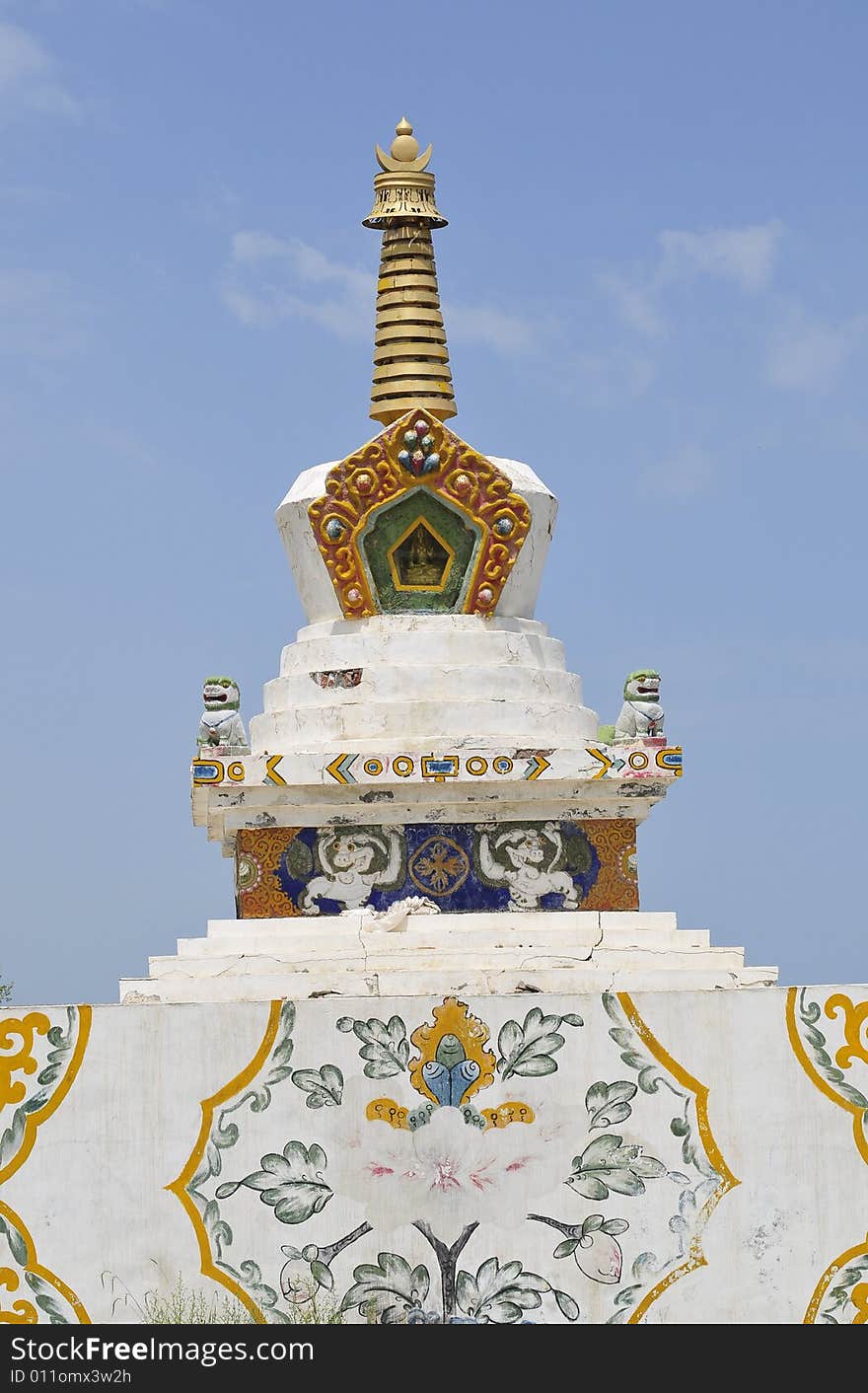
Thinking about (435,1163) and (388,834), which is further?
(388,834)

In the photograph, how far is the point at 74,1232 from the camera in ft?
46.4

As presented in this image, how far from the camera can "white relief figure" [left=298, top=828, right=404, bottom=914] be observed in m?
15.8

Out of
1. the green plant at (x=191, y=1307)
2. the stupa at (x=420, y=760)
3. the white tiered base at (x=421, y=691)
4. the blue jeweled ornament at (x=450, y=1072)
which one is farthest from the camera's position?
the white tiered base at (x=421, y=691)

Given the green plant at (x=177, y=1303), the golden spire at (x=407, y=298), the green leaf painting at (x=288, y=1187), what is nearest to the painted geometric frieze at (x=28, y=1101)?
the green plant at (x=177, y=1303)

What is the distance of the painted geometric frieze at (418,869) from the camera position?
15.8 m

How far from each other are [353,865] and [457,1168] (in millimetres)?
2289

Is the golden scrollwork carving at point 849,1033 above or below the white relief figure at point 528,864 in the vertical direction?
below

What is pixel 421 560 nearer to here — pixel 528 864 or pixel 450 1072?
pixel 528 864

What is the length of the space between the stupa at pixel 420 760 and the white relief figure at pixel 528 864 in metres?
0.01

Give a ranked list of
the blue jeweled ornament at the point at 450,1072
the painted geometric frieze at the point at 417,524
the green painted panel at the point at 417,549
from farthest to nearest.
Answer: the green painted panel at the point at 417,549 → the painted geometric frieze at the point at 417,524 → the blue jeweled ornament at the point at 450,1072

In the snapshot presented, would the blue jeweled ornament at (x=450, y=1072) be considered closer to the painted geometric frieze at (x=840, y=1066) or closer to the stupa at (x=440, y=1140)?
the stupa at (x=440, y=1140)
